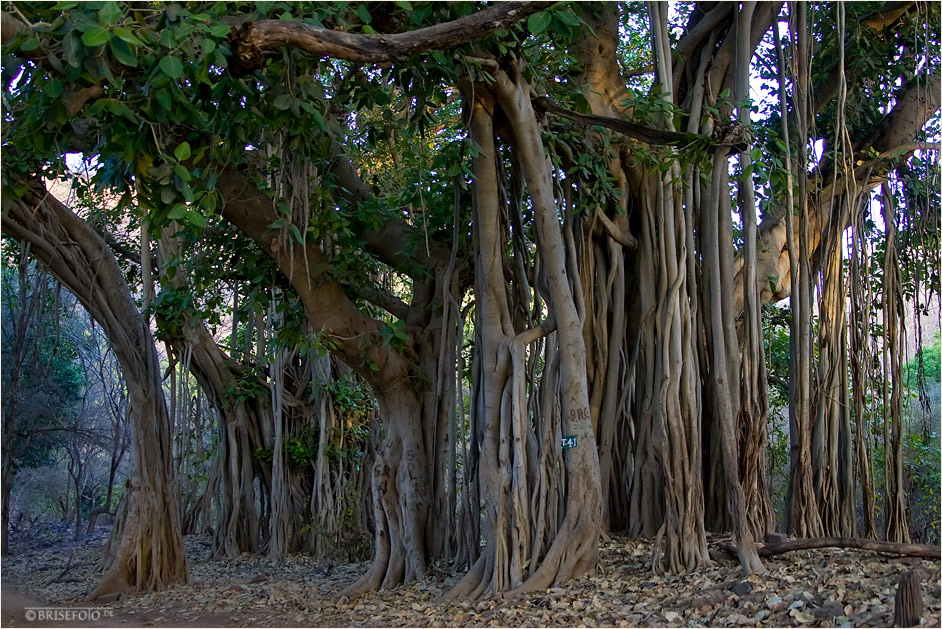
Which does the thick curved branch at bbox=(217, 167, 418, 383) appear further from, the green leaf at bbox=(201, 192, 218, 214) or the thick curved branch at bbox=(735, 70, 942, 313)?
the thick curved branch at bbox=(735, 70, 942, 313)

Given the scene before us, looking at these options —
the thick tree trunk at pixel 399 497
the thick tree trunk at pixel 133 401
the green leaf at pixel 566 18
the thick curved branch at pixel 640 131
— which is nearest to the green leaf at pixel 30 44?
the green leaf at pixel 566 18

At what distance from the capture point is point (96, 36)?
117 inches

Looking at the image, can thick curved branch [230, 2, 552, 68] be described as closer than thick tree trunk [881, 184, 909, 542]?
Yes

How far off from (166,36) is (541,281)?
8.88ft

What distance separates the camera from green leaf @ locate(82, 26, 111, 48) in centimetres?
296

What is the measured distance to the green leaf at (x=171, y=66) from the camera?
3.20 meters

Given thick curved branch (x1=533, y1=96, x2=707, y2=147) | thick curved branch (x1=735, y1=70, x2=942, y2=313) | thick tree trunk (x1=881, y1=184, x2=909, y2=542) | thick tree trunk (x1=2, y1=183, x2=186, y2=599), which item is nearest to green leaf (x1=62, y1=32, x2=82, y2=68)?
thick curved branch (x1=533, y1=96, x2=707, y2=147)

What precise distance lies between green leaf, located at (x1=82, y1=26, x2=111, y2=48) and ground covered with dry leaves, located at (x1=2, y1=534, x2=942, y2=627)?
9.84 ft

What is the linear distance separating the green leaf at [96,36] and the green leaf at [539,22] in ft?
5.31

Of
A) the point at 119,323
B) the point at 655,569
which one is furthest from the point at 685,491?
the point at 119,323

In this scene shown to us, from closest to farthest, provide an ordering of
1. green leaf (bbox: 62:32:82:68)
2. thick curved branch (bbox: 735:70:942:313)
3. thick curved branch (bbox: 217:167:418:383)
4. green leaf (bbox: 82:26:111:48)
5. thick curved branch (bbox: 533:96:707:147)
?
green leaf (bbox: 82:26:111:48), green leaf (bbox: 62:32:82:68), thick curved branch (bbox: 533:96:707:147), thick curved branch (bbox: 217:167:418:383), thick curved branch (bbox: 735:70:942:313)

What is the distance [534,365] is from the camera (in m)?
5.42

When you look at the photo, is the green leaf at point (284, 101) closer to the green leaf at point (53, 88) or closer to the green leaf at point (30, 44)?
the green leaf at point (53, 88)

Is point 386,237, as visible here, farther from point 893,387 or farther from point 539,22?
point 893,387
